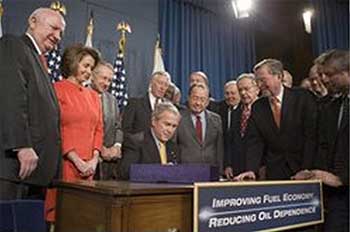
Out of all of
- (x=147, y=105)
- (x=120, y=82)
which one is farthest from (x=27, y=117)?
(x=120, y=82)

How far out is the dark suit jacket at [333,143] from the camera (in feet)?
6.84

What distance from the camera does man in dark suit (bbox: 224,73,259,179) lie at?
3.47m

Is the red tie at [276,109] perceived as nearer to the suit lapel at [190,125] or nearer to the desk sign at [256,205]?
the suit lapel at [190,125]

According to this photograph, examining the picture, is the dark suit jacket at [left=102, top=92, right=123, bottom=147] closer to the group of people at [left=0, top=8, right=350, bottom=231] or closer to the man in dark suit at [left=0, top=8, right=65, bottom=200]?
the group of people at [left=0, top=8, right=350, bottom=231]

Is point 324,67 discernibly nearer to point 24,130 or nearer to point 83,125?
point 83,125

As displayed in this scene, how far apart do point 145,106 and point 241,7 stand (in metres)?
3.37

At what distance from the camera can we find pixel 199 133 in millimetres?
3139

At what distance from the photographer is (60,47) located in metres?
4.66

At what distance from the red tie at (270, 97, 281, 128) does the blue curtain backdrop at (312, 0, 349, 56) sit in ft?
11.7

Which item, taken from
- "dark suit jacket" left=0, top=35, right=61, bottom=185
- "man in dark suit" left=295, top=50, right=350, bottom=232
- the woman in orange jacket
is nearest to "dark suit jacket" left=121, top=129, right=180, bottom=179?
the woman in orange jacket

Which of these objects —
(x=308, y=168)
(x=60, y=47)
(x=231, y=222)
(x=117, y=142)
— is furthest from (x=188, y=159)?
(x=60, y=47)

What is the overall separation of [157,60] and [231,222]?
4018mm

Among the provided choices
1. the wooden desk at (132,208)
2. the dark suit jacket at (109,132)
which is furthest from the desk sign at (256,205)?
the dark suit jacket at (109,132)

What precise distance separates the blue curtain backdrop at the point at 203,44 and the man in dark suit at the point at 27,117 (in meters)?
3.65
